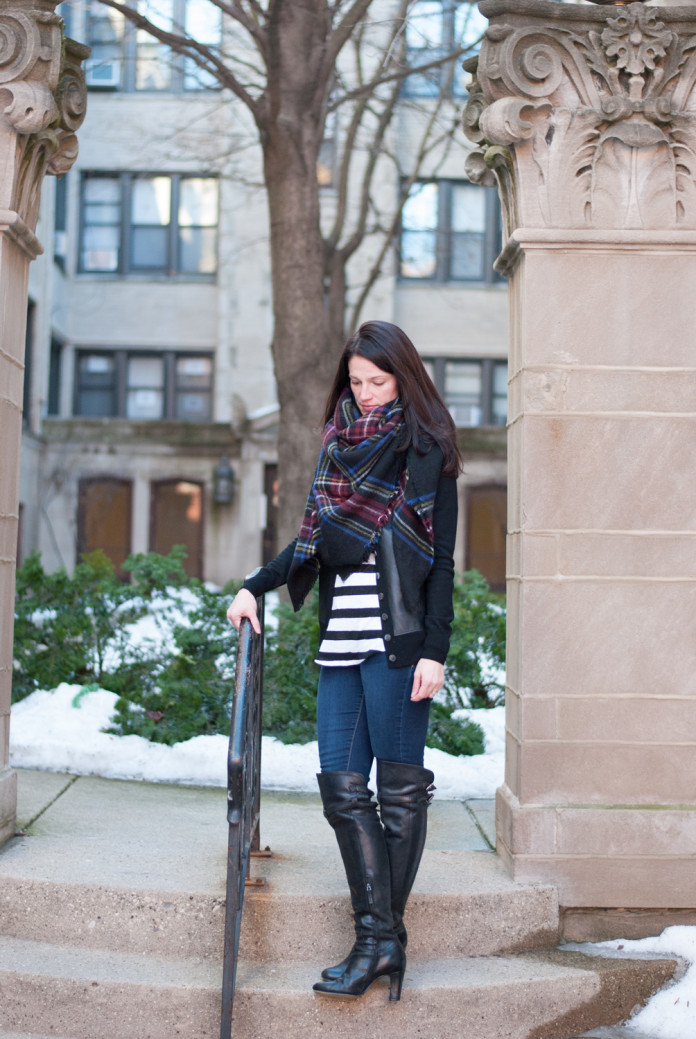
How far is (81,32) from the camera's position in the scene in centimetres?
1989

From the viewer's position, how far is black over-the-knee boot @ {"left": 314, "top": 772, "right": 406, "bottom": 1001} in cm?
338

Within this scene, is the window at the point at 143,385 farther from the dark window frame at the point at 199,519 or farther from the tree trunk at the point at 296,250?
the tree trunk at the point at 296,250

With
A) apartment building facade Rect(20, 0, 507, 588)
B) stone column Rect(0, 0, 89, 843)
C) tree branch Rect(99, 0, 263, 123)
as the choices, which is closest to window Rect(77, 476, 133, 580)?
apartment building facade Rect(20, 0, 507, 588)

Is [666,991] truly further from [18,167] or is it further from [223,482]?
[223,482]

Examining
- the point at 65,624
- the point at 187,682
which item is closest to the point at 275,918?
the point at 187,682

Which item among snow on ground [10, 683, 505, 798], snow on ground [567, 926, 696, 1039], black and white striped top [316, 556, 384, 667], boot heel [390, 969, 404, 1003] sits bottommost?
snow on ground [567, 926, 696, 1039]

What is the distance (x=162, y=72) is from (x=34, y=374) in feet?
22.6

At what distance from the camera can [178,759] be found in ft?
19.1

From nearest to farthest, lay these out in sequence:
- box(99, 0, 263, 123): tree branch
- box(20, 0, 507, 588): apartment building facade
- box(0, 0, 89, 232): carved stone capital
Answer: box(0, 0, 89, 232): carved stone capital
box(99, 0, 263, 123): tree branch
box(20, 0, 507, 588): apartment building facade

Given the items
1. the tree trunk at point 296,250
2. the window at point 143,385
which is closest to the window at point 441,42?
the tree trunk at point 296,250

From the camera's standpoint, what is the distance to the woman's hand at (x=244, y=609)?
145 inches

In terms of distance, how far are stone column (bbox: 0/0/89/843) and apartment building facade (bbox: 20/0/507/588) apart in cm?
1516

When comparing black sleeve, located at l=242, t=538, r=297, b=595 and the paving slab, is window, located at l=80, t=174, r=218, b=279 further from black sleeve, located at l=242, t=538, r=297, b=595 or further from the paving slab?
black sleeve, located at l=242, t=538, r=297, b=595

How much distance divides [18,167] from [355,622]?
93.0 inches
